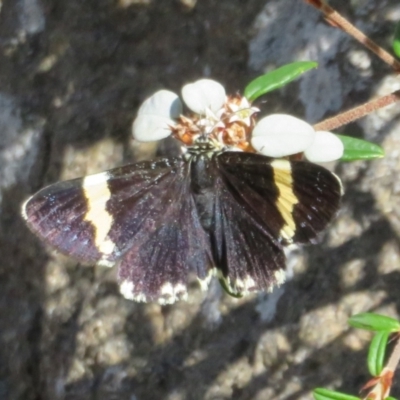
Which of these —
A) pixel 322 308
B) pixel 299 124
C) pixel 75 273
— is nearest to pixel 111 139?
pixel 75 273

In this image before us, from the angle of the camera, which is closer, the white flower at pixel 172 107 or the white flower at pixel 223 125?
the white flower at pixel 223 125

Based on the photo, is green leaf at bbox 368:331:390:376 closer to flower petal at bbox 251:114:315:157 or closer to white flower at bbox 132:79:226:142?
flower petal at bbox 251:114:315:157

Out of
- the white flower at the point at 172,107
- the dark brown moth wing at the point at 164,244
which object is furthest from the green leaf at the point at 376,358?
the white flower at the point at 172,107

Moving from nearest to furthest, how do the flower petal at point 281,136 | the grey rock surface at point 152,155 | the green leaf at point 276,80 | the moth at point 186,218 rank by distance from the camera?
the flower petal at point 281,136 → the moth at point 186,218 → the green leaf at point 276,80 → the grey rock surface at point 152,155

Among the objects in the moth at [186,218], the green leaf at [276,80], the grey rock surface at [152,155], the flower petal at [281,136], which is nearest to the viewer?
the flower petal at [281,136]

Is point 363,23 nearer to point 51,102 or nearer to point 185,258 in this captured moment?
point 185,258

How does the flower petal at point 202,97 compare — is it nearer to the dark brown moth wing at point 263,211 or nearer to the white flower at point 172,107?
the white flower at point 172,107

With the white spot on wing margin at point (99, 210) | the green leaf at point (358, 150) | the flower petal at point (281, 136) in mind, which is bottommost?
the green leaf at point (358, 150)
